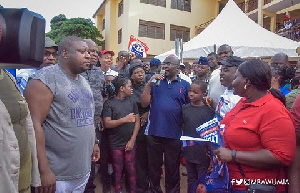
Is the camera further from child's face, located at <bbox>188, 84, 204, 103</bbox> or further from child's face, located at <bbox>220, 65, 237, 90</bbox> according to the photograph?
child's face, located at <bbox>188, 84, 204, 103</bbox>

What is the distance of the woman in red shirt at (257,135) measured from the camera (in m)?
2.26

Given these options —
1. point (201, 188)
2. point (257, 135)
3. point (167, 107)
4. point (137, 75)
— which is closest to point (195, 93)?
point (167, 107)

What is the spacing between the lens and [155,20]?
930 inches

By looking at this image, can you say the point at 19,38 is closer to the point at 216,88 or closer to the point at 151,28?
the point at 216,88

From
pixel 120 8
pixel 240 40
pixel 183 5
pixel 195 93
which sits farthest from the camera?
pixel 183 5

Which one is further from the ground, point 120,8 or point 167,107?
point 120,8

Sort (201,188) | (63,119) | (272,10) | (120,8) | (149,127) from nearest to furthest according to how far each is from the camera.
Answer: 1. (63,119)
2. (201,188)
3. (149,127)
4. (272,10)
5. (120,8)

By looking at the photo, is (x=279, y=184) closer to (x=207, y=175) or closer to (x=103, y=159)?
(x=207, y=175)

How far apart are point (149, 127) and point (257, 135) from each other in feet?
8.11

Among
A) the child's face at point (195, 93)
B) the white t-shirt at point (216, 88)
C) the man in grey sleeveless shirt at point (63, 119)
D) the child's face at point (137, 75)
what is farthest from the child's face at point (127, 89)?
the man in grey sleeveless shirt at point (63, 119)

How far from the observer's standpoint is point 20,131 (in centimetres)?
186

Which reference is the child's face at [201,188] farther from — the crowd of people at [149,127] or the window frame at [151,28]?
the window frame at [151,28]

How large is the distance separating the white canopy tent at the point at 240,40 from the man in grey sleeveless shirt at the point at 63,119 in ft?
24.7

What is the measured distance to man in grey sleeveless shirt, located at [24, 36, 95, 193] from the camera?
8.06ft
